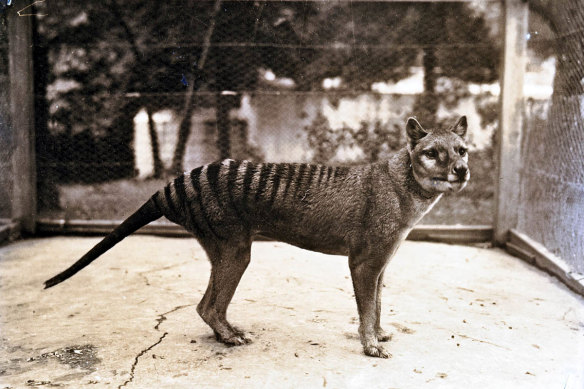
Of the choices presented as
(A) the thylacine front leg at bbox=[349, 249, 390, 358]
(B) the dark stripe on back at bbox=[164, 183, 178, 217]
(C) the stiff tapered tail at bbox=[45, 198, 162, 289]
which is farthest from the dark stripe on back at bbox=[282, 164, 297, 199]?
(C) the stiff tapered tail at bbox=[45, 198, 162, 289]

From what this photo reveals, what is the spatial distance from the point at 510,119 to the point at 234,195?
4.03 meters

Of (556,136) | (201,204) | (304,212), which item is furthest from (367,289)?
(556,136)

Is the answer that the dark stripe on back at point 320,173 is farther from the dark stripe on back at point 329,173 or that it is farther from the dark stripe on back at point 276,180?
the dark stripe on back at point 276,180

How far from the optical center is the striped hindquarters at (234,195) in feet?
11.5

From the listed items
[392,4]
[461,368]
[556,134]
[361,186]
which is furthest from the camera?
[392,4]

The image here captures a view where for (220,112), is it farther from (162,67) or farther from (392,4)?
(392,4)

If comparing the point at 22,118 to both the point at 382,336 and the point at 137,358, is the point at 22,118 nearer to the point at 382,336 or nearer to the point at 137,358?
the point at 137,358

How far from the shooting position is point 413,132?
3.42 meters

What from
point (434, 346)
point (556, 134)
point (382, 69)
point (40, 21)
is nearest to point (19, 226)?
point (40, 21)

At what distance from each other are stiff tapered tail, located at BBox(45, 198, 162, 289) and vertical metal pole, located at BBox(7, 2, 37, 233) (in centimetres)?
367

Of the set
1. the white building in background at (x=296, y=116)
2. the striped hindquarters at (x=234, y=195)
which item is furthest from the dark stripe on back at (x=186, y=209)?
the white building in background at (x=296, y=116)

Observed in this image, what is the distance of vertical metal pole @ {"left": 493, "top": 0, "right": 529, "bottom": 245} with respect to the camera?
6.26m

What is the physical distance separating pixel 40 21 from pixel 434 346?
5626 millimetres

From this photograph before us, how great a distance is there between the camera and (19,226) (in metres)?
6.67
